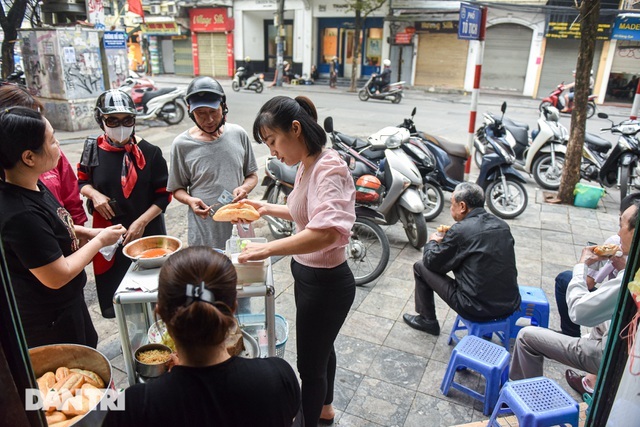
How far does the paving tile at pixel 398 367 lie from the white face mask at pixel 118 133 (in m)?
2.19

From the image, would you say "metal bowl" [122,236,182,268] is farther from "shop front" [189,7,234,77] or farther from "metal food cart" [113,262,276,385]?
"shop front" [189,7,234,77]

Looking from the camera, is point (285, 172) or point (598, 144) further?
point (598, 144)

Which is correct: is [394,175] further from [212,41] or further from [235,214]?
[212,41]

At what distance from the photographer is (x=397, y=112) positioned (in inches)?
562

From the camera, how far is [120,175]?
278 centimetres

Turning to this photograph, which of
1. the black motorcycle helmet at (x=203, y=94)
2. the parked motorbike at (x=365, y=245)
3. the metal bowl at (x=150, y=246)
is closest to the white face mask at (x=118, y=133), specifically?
the black motorcycle helmet at (x=203, y=94)

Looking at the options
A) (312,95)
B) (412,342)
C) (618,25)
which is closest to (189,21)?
(312,95)

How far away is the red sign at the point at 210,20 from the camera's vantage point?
82.9ft

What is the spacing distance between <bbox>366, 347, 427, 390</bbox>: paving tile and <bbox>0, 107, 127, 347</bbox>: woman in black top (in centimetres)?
190

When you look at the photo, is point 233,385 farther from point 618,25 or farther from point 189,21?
point 189,21

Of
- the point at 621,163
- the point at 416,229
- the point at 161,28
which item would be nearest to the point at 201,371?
the point at 416,229

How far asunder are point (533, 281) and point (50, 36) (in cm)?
1032

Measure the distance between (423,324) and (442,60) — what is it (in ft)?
65.7

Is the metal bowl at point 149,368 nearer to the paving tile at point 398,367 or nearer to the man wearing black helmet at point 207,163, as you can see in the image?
the man wearing black helmet at point 207,163
